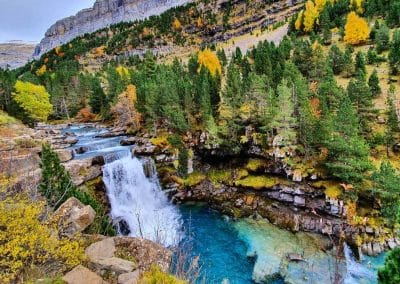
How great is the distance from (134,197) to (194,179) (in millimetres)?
9039

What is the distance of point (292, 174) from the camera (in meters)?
36.3

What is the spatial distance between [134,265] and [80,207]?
21.2ft

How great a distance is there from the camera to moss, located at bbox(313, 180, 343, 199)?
32562 mm

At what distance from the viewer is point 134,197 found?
39.1 m

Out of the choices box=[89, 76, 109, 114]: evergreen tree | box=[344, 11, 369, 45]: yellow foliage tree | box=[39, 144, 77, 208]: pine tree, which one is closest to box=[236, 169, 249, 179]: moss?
box=[39, 144, 77, 208]: pine tree

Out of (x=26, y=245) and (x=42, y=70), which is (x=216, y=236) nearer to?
(x=26, y=245)

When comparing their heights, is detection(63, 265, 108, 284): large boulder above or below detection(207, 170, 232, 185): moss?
above

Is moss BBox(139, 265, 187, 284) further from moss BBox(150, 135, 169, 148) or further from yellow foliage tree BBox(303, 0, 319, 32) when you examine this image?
yellow foliage tree BBox(303, 0, 319, 32)

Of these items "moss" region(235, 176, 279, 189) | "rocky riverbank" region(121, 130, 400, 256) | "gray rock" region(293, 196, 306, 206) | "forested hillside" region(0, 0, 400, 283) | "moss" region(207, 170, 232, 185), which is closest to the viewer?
"rocky riverbank" region(121, 130, 400, 256)

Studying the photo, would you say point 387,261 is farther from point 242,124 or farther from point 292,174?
point 242,124

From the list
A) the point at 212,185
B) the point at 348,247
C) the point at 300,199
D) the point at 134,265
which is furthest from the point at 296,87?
the point at 134,265

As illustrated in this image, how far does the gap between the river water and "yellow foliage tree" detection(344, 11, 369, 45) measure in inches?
2404

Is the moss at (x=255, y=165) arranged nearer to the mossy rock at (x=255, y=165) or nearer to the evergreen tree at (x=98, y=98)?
the mossy rock at (x=255, y=165)

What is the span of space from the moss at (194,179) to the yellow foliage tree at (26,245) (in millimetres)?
31160
